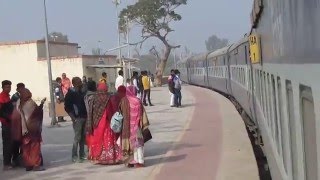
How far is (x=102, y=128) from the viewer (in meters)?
8.78

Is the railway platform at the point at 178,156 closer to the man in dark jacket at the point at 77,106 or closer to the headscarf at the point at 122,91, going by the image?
the man in dark jacket at the point at 77,106

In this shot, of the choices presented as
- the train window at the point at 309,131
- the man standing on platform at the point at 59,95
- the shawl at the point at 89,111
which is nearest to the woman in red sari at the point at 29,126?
the shawl at the point at 89,111

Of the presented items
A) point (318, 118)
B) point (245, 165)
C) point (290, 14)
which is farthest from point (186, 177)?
point (318, 118)

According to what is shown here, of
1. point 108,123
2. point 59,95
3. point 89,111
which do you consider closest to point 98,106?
point 89,111

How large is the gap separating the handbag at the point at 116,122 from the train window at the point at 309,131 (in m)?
6.22

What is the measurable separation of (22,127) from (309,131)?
6.71 metres

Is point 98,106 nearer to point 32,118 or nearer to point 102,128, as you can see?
point 102,128

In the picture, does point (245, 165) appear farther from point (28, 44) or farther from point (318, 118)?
point (28, 44)

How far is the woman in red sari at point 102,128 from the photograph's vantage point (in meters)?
8.78

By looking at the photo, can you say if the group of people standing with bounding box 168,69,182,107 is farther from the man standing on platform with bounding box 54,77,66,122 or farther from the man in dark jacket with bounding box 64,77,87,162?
A: the man in dark jacket with bounding box 64,77,87,162

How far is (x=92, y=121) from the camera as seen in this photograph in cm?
886

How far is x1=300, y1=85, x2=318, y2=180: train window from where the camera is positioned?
2.24 meters

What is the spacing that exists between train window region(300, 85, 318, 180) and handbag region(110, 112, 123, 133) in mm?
6224

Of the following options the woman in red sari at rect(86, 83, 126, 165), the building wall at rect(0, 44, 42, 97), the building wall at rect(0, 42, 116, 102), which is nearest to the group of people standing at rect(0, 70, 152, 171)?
the woman in red sari at rect(86, 83, 126, 165)
